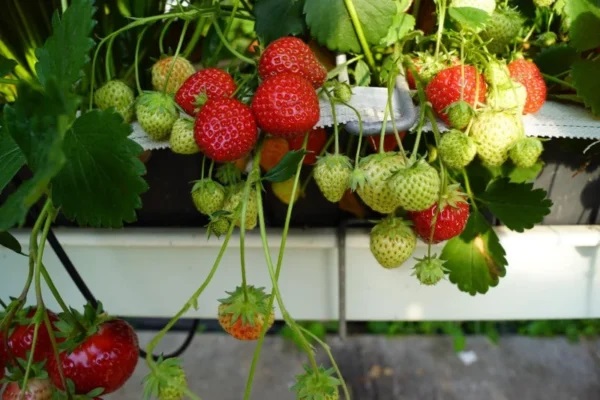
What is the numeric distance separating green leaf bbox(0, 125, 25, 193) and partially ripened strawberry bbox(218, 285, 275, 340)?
177 millimetres

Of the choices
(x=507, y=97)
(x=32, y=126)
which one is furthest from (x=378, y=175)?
(x=32, y=126)

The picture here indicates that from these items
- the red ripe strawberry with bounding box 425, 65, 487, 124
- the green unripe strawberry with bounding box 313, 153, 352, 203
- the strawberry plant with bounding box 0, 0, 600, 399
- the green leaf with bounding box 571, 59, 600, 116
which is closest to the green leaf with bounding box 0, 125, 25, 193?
the strawberry plant with bounding box 0, 0, 600, 399

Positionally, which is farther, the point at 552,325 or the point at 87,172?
the point at 552,325

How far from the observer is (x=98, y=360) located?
0.47 meters

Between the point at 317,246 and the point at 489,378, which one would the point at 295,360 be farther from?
the point at 317,246

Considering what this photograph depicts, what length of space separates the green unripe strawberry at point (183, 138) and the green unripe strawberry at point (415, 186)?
163mm

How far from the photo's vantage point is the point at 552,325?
127 centimetres

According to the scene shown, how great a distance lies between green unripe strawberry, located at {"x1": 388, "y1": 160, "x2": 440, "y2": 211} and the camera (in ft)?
1.39

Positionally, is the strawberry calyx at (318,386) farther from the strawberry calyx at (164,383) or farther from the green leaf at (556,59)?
the green leaf at (556,59)

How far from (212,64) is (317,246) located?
0.24m

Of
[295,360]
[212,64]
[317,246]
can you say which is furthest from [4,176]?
[295,360]

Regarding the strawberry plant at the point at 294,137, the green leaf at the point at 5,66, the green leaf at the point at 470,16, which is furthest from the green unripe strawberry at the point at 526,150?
the green leaf at the point at 5,66

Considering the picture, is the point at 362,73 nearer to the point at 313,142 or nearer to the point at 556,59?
the point at 313,142

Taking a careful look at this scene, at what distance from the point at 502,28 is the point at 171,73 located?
310 millimetres
